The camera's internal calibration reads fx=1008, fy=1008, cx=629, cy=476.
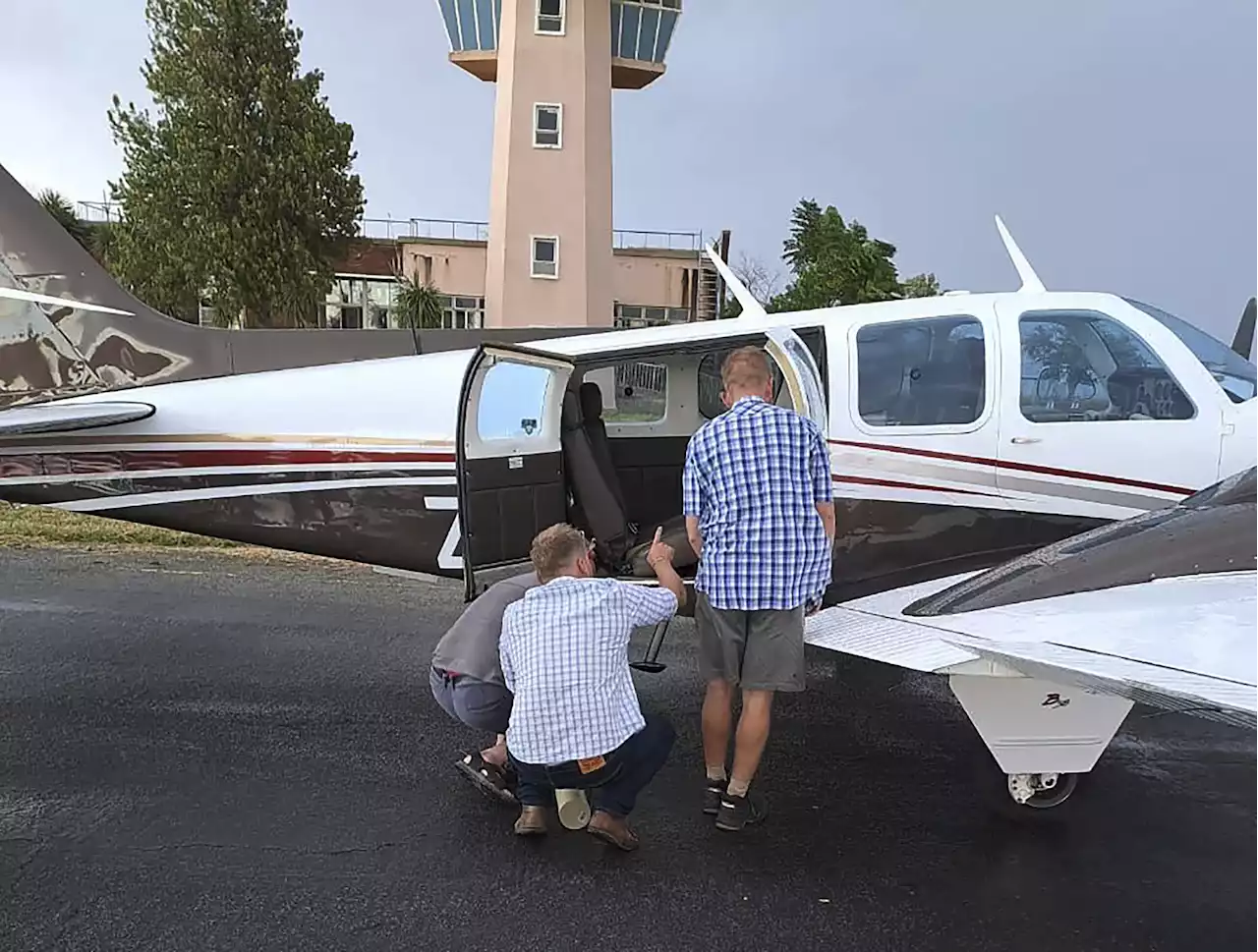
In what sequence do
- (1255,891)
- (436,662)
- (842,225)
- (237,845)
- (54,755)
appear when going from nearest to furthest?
(1255,891)
(237,845)
(436,662)
(54,755)
(842,225)

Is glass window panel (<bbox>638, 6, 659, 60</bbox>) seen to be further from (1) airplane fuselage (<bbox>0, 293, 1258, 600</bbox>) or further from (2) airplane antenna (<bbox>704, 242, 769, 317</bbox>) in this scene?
(1) airplane fuselage (<bbox>0, 293, 1258, 600</bbox>)

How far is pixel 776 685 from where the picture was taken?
12.4 feet

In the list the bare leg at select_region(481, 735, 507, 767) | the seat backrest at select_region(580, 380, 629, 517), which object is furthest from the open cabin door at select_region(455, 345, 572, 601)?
the bare leg at select_region(481, 735, 507, 767)

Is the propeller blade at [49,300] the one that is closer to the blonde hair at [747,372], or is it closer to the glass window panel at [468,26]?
the blonde hair at [747,372]

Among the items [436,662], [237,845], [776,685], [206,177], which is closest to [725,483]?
[776,685]

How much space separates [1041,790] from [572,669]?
2.09m

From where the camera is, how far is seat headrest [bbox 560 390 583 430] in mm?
5473

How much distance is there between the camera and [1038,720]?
3.86 meters

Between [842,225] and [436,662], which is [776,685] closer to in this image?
[436,662]

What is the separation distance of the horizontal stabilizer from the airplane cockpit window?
17.2 feet

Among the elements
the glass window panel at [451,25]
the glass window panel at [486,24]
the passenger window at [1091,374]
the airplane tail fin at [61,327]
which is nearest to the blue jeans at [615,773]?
the passenger window at [1091,374]

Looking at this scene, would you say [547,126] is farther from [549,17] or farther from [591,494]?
[591,494]

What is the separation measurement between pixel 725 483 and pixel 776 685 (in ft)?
2.58

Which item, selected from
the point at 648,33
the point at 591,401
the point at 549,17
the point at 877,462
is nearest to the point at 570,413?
the point at 591,401
